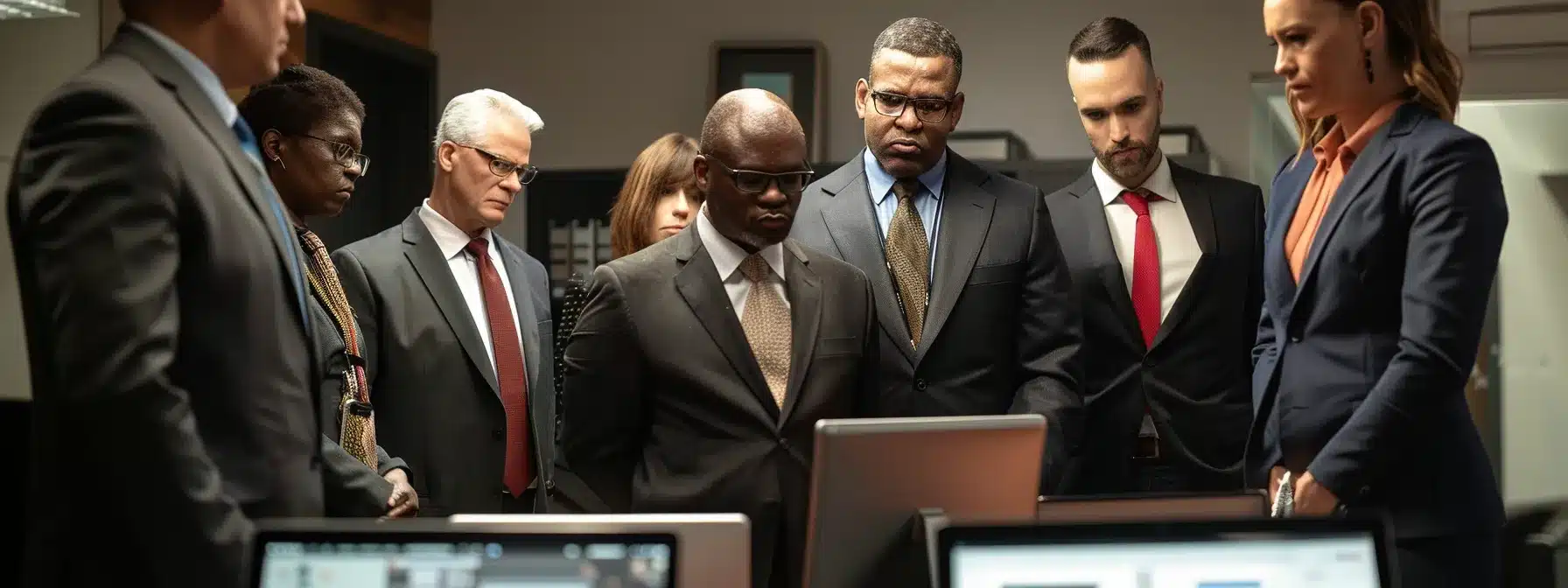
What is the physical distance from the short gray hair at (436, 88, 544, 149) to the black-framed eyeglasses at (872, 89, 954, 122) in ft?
3.22

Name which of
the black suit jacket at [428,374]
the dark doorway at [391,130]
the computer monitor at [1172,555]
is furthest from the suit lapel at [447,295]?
the dark doorway at [391,130]

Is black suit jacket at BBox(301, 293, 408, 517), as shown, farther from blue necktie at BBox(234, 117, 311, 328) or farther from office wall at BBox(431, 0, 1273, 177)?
office wall at BBox(431, 0, 1273, 177)

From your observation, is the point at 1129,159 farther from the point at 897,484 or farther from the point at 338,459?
the point at 338,459

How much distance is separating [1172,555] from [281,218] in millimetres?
1032

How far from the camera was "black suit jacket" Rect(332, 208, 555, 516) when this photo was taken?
2926mm

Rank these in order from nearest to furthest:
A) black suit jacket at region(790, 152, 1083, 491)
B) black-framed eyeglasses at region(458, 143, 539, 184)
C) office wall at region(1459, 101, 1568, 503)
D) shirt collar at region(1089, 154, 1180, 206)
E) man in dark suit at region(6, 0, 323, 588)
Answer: man in dark suit at region(6, 0, 323, 588), black suit jacket at region(790, 152, 1083, 491), shirt collar at region(1089, 154, 1180, 206), black-framed eyeglasses at region(458, 143, 539, 184), office wall at region(1459, 101, 1568, 503)

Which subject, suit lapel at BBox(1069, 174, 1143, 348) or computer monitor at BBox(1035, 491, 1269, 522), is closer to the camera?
computer monitor at BBox(1035, 491, 1269, 522)

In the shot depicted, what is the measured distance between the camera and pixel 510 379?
3133 millimetres

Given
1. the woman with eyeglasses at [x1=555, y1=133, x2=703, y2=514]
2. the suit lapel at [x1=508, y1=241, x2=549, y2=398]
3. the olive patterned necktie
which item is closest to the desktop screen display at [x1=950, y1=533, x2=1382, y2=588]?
the olive patterned necktie

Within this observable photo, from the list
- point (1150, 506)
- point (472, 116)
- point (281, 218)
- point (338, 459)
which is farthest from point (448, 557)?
point (472, 116)

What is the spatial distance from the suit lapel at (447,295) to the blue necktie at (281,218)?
1.31 meters

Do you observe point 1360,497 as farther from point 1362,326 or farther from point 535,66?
point 535,66

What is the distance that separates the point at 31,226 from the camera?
1384 mm

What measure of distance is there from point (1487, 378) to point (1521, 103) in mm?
999
